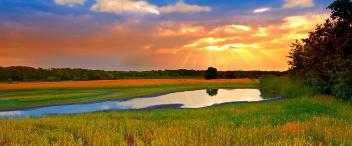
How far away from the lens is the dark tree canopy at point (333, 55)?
3119 centimetres

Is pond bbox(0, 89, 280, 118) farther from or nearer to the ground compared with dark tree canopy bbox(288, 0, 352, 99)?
nearer to the ground

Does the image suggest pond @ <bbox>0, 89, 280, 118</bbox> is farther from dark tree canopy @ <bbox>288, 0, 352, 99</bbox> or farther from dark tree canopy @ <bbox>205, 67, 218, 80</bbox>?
dark tree canopy @ <bbox>205, 67, 218, 80</bbox>

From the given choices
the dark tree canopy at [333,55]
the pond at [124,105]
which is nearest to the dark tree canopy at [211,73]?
the pond at [124,105]

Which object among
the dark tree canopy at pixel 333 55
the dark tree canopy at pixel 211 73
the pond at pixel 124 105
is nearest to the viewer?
the dark tree canopy at pixel 333 55

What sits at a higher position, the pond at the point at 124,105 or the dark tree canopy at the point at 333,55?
the dark tree canopy at the point at 333,55

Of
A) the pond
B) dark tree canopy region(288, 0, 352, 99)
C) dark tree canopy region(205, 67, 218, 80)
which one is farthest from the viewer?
dark tree canopy region(205, 67, 218, 80)

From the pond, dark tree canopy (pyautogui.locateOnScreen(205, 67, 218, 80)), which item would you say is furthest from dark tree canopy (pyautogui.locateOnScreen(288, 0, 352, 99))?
dark tree canopy (pyautogui.locateOnScreen(205, 67, 218, 80))

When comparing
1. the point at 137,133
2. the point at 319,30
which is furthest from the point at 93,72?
the point at 137,133

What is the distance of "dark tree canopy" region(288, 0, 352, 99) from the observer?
3119cm

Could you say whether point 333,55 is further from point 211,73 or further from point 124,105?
point 211,73

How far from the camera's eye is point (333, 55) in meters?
34.6

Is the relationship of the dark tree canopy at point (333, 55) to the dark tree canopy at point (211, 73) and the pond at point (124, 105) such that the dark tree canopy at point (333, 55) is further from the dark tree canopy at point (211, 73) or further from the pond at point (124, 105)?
the dark tree canopy at point (211, 73)

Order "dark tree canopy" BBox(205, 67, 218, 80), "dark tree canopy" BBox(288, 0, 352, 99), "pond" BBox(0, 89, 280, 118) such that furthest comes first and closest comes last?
"dark tree canopy" BBox(205, 67, 218, 80) < "pond" BBox(0, 89, 280, 118) < "dark tree canopy" BBox(288, 0, 352, 99)

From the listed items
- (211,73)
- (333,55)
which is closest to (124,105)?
(333,55)
